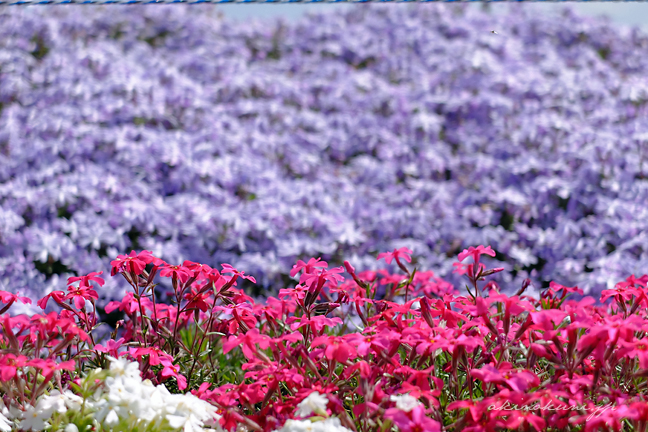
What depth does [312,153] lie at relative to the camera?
21.0ft

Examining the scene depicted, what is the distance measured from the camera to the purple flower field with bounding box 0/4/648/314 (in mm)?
4684

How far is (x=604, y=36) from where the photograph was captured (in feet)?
30.7

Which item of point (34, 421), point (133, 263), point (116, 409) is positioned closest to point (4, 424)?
point (34, 421)

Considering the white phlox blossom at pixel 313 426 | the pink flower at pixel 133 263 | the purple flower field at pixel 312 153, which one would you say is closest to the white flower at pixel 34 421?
the pink flower at pixel 133 263

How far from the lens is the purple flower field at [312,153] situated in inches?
184

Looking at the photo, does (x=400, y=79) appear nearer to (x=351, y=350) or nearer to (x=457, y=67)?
(x=457, y=67)

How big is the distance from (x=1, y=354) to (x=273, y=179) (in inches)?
136

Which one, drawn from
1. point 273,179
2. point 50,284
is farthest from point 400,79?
point 50,284

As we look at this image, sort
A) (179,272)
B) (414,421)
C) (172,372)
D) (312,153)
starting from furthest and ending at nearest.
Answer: (312,153) → (179,272) → (172,372) → (414,421)

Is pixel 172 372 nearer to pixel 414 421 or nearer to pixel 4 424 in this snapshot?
pixel 4 424

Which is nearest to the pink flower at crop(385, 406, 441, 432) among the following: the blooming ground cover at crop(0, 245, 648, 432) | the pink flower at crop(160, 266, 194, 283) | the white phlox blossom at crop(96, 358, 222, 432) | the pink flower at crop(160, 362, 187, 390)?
the blooming ground cover at crop(0, 245, 648, 432)

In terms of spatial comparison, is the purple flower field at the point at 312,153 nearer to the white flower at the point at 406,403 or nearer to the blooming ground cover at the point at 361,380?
the blooming ground cover at the point at 361,380

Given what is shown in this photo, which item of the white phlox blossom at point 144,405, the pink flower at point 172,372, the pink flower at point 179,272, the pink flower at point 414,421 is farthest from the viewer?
the pink flower at point 179,272

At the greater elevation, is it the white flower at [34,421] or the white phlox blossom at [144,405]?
the white phlox blossom at [144,405]
